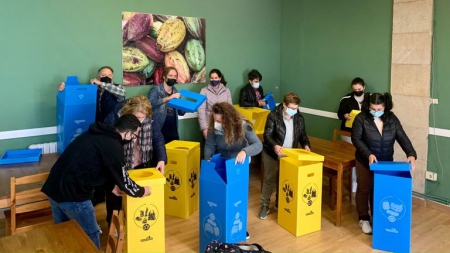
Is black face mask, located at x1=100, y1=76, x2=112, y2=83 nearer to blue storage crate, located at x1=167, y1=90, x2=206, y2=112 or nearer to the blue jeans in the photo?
blue storage crate, located at x1=167, y1=90, x2=206, y2=112

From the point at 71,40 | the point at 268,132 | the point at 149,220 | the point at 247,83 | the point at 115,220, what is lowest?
the point at 149,220

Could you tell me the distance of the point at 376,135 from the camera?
12.2ft

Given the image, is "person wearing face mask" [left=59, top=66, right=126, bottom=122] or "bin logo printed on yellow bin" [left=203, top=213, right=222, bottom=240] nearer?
"bin logo printed on yellow bin" [left=203, top=213, right=222, bottom=240]

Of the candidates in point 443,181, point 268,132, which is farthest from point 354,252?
point 443,181


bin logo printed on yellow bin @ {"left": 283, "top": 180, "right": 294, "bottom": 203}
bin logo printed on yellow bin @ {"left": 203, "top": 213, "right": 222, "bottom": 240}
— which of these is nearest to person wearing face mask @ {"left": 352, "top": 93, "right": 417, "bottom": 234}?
bin logo printed on yellow bin @ {"left": 283, "top": 180, "right": 294, "bottom": 203}

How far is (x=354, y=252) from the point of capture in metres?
3.49

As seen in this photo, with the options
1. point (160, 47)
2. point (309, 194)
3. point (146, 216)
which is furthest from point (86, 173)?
point (160, 47)

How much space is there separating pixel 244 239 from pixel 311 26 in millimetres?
3475

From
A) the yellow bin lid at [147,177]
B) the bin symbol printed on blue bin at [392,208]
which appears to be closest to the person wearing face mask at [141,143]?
the yellow bin lid at [147,177]

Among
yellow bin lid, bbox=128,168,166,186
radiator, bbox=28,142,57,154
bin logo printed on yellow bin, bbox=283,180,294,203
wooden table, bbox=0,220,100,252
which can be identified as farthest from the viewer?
radiator, bbox=28,142,57,154

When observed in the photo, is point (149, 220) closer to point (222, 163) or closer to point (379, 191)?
point (222, 163)

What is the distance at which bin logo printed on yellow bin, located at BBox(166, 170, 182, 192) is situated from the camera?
4.13 m

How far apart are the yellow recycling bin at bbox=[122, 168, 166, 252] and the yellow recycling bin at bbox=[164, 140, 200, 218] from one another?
96 cm

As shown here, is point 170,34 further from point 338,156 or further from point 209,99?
point 338,156
